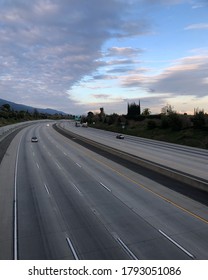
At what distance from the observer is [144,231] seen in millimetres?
14617

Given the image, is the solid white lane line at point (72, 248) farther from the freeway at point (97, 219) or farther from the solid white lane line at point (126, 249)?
the solid white lane line at point (126, 249)

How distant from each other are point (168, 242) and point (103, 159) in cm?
2592

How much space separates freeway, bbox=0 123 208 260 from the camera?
12578mm

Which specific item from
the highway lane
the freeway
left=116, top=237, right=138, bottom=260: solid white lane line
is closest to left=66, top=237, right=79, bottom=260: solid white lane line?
the freeway

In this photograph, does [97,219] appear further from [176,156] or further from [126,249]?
[176,156]

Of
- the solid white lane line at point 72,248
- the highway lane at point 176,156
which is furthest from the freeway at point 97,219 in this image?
the highway lane at point 176,156

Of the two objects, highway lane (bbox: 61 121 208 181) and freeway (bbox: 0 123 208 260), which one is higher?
freeway (bbox: 0 123 208 260)

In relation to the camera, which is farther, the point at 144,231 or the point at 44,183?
the point at 44,183

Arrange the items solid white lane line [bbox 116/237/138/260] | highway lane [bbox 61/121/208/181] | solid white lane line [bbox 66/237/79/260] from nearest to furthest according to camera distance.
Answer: solid white lane line [bbox 116/237/138/260] < solid white lane line [bbox 66/237/79/260] < highway lane [bbox 61/121/208/181]

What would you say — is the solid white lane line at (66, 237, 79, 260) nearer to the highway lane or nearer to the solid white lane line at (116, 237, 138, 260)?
the solid white lane line at (116, 237, 138, 260)

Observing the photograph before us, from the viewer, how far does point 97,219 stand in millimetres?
16406

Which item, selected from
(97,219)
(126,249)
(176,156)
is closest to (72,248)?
(126,249)
